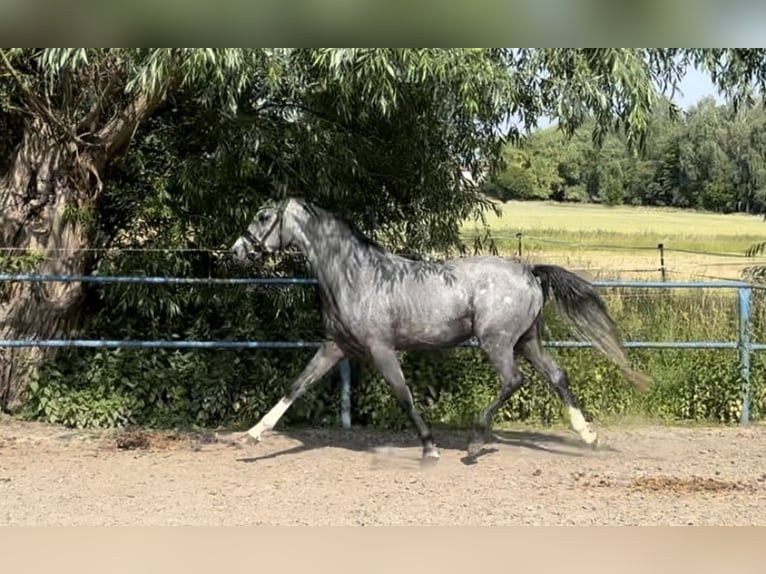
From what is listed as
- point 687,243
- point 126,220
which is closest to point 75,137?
point 126,220

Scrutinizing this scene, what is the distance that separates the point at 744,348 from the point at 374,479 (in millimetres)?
3673

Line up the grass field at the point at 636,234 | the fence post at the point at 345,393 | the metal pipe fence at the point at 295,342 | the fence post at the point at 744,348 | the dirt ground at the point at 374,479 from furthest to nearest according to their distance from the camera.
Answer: the grass field at the point at 636,234 < the fence post at the point at 744,348 < the fence post at the point at 345,393 < the metal pipe fence at the point at 295,342 < the dirt ground at the point at 374,479

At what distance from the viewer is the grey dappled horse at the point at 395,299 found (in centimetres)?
595

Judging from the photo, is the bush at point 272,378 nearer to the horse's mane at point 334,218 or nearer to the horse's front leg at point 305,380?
the horse's front leg at point 305,380

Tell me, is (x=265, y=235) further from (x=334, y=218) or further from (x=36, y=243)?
(x=36, y=243)

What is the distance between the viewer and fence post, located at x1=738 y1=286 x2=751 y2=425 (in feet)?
23.8

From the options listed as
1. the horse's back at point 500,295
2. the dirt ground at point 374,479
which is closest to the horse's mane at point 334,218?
the horse's back at point 500,295

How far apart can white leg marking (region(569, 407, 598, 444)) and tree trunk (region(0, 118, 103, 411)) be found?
14.2 feet

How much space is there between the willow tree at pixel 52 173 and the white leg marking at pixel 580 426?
354cm

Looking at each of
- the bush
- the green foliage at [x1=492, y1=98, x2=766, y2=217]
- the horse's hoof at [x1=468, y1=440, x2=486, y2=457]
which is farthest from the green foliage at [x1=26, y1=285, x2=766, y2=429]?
the green foliage at [x1=492, y1=98, x2=766, y2=217]

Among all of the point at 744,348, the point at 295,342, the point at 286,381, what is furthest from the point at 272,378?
Answer: the point at 744,348

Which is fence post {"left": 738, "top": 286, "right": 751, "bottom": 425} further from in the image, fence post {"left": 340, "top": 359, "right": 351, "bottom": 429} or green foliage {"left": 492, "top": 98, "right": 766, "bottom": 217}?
green foliage {"left": 492, "top": 98, "right": 766, "bottom": 217}
